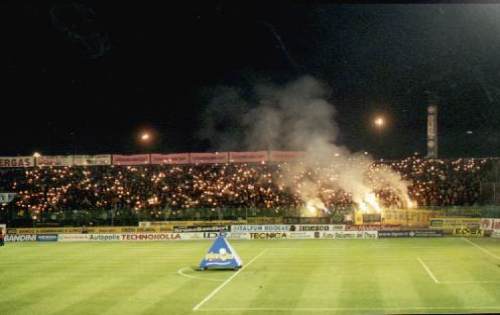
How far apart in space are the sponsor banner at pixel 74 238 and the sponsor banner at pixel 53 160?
18377 mm

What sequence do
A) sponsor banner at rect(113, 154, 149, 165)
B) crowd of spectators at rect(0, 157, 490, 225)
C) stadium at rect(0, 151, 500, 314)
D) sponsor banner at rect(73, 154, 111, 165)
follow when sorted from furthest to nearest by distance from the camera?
sponsor banner at rect(113, 154, 149, 165) → sponsor banner at rect(73, 154, 111, 165) → crowd of spectators at rect(0, 157, 490, 225) → stadium at rect(0, 151, 500, 314)

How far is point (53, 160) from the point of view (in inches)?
2440

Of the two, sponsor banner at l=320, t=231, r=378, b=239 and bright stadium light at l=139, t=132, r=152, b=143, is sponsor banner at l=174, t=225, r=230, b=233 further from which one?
bright stadium light at l=139, t=132, r=152, b=143

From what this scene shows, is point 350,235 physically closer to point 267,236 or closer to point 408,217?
point 267,236

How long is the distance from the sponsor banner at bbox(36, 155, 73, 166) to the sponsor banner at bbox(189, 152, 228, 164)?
11607 mm

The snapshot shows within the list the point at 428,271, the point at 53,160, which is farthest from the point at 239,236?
the point at 53,160

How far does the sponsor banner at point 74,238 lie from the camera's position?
147ft

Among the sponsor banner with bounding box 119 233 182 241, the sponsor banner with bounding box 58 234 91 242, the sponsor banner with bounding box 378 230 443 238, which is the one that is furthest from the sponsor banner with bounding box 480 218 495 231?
the sponsor banner with bounding box 58 234 91 242

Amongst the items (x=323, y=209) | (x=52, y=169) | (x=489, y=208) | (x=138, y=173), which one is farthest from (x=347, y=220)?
(x=52, y=169)

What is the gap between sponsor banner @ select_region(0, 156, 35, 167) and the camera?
62.4m

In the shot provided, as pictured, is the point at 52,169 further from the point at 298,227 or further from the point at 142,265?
the point at 142,265

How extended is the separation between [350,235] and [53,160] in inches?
1258

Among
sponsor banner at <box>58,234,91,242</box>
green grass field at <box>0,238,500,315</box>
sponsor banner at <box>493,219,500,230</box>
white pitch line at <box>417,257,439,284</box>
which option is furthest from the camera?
sponsor banner at <box>58,234,91,242</box>

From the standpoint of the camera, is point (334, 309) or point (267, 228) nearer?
point (334, 309)
